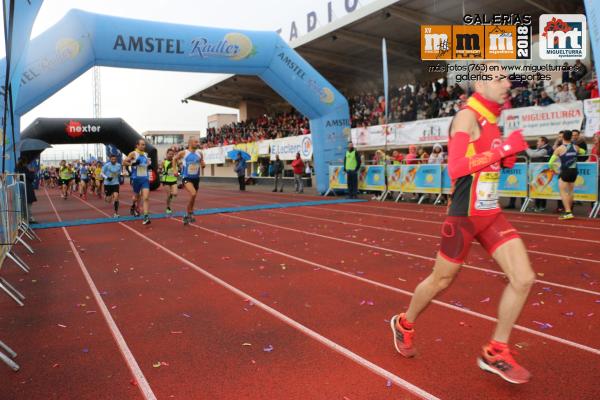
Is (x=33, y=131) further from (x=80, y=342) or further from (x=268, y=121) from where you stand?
(x=80, y=342)

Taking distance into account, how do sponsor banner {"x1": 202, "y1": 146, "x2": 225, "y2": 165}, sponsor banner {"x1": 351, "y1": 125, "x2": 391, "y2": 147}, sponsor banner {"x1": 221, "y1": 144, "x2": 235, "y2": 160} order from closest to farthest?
1. sponsor banner {"x1": 351, "y1": 125, "x2": 391, "y2": 147}
2. sponsor banner {"x1": 221, "y1": 144, "x2": 235, "y2": 160}
3. sponsor banner {"x1": 202, "y1": 146, "x2": 225, "y2": 165}

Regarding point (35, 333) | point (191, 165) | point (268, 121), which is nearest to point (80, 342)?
point (35, 333)

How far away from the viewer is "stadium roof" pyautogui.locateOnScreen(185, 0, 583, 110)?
57.3 ft

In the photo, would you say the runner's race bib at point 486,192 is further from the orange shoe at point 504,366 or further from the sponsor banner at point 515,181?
the sponsor banner at point 515,181

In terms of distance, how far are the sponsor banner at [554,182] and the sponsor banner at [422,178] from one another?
285 cm

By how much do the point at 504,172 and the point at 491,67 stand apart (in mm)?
10048

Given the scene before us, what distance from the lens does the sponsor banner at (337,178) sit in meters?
17.6

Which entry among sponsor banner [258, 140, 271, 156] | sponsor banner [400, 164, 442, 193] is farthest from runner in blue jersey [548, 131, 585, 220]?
sponsor banner [258, 140, 271, 156]

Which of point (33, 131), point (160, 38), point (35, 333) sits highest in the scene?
point (160, 38)

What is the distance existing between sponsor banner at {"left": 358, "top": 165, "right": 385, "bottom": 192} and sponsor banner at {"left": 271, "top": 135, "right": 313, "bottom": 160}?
6.70 meters

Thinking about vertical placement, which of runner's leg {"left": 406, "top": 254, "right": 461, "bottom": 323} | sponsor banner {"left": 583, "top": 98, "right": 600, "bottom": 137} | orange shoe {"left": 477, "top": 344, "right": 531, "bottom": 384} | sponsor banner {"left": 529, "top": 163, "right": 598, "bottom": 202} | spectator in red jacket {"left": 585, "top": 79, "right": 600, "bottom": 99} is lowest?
orange shoe {"left": 477, "top": 344, "right": 531, "bottom": 384}

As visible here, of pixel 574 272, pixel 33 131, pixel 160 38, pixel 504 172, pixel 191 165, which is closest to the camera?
pixel 574 272

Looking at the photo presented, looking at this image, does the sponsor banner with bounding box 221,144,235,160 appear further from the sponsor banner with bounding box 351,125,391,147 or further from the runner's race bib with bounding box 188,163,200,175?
the runner's race bib with bounding box 188,163,200,175

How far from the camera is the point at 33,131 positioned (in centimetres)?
2188
